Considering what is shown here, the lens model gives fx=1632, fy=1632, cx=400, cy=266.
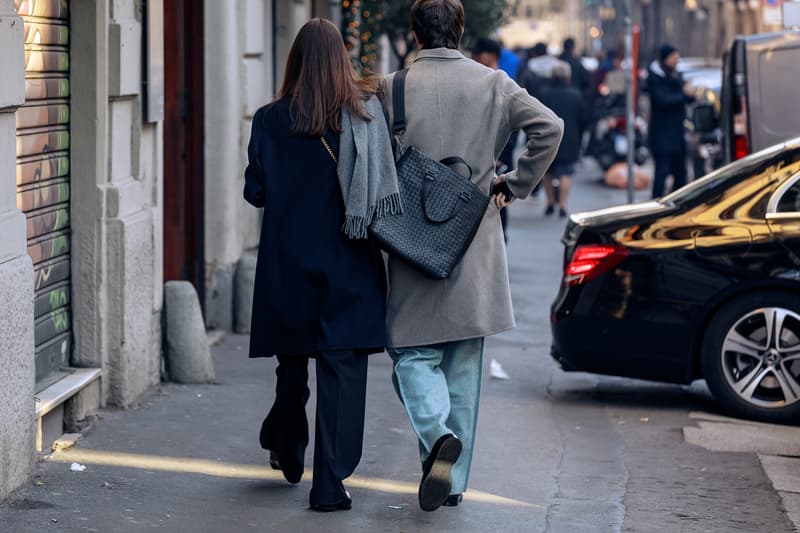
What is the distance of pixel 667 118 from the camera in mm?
18094

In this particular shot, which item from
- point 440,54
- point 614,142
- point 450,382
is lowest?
point 614,142

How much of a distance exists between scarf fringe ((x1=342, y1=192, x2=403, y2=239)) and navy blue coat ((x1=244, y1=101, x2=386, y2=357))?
0.26ft

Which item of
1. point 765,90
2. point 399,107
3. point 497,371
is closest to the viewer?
point 399,107

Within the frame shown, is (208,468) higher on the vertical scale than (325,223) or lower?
lower

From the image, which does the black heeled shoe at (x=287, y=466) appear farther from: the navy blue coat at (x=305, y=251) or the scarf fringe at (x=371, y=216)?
the scarf fringe at (x=371, y=216)

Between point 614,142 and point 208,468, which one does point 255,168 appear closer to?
point 208,468

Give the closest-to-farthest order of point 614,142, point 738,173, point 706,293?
1. point 706,293
2. point 738,173
3. point 614,142

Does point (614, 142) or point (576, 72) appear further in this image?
point (614, 142)

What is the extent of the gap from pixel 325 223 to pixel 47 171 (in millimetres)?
1943

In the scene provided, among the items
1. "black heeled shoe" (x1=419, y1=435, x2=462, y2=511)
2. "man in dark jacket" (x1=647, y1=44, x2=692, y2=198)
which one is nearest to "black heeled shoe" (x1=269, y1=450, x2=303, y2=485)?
"black heeled shoe" (x1=419, y1=435, x2=462, y2=511)

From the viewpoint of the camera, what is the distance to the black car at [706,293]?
8070 mm

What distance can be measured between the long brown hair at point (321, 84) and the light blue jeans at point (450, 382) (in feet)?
2.97

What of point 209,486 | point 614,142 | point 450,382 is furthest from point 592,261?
point 614,142

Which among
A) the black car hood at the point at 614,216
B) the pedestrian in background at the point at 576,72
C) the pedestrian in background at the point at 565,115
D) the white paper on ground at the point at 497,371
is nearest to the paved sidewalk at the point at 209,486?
the black car hood at the point at 614,216
